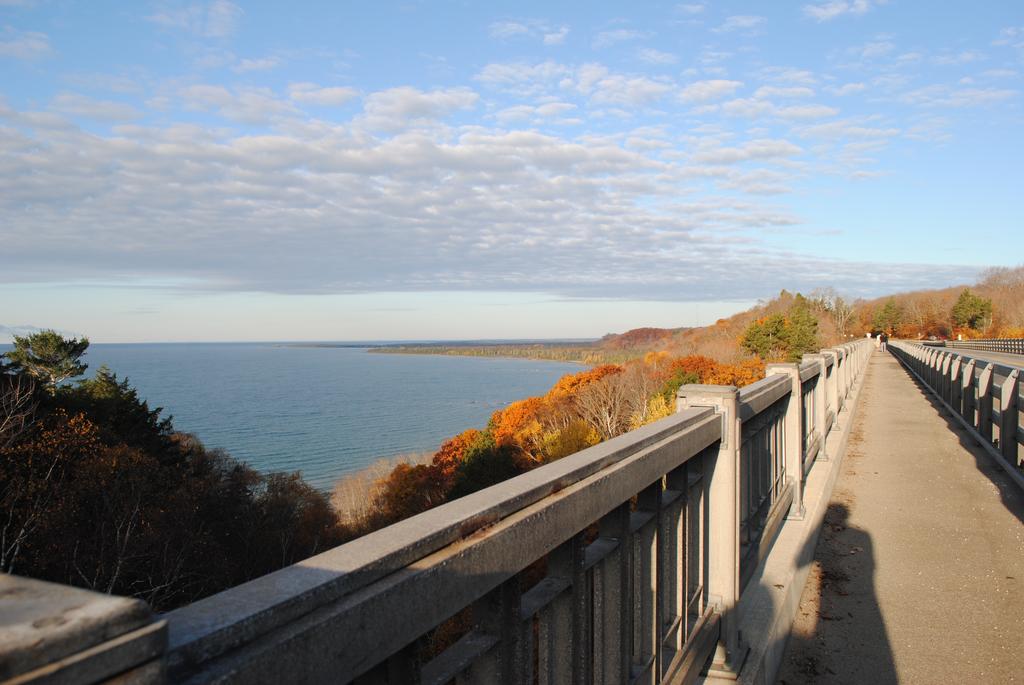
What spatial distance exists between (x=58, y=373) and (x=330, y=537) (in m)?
17.0

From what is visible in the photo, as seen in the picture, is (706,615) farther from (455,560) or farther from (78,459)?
(78,459)

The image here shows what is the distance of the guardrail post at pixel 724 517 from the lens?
10.7 feet

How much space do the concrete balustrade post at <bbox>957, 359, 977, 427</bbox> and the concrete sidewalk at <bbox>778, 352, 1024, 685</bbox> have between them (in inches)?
100

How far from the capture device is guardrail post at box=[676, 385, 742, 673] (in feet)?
10.7

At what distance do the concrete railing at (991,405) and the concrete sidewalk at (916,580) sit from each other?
11.4 inches

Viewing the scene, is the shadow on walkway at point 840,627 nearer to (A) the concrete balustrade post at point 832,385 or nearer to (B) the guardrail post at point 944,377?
(A) the concrete balustrade post at point 832,385

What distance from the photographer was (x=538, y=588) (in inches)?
71.4

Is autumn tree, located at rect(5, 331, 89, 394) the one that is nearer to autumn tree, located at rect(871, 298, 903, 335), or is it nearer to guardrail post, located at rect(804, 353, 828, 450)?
guardrail post, located at rect(804, 353, 828, 450)

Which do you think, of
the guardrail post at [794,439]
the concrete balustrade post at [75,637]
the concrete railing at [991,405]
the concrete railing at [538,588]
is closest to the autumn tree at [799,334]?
the concrete railing at [991,405]

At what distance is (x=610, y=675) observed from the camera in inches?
86.0

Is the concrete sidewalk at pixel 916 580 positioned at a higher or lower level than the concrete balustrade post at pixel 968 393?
lower

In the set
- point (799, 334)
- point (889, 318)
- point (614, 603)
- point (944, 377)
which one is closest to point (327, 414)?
point (799, 334)

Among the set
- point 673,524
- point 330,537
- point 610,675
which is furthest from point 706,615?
point 330,537

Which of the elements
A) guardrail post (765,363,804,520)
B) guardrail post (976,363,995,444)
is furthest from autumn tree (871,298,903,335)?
guardrail post (765,363,804,520)
